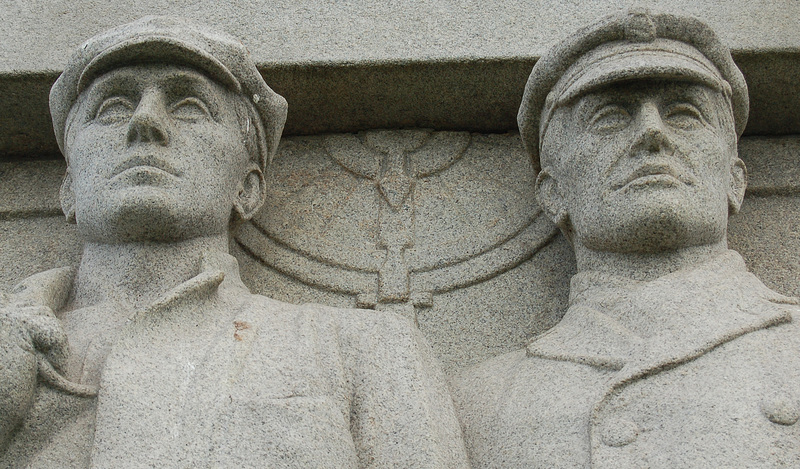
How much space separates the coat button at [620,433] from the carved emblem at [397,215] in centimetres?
124

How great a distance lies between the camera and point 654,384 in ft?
9.74

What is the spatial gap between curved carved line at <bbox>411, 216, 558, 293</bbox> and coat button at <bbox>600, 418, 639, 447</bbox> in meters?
1.27

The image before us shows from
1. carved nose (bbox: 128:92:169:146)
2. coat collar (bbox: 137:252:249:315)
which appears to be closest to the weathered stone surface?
carved nose (bbox: 128:92:169:146)

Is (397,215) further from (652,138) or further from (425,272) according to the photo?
(652,138)

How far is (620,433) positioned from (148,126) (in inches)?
74.6

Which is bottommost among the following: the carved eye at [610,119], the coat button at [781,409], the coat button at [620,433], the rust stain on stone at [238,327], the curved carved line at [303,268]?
the curved carved line at [303,268]

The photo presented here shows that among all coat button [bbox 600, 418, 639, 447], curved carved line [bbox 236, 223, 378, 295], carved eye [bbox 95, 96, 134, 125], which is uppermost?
carved eye [bbox 95, 96, 134, 125]

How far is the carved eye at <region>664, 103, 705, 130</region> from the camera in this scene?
3609mm

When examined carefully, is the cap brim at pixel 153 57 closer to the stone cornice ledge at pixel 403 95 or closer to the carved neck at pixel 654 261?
the stone cornice ledge at pixel 403 95

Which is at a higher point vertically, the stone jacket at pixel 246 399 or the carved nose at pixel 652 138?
the carved nose at pixel 652 138

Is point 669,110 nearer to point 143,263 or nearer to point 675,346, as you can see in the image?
point 675,346

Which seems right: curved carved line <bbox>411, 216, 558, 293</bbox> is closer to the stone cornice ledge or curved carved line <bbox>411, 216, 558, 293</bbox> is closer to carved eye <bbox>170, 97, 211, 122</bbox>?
the stone cornice ledge

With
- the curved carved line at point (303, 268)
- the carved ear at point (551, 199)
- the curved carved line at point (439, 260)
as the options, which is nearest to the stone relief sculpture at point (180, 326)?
the curved carved line at point (303, 268)

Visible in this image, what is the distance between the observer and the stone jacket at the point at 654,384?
2.78m
